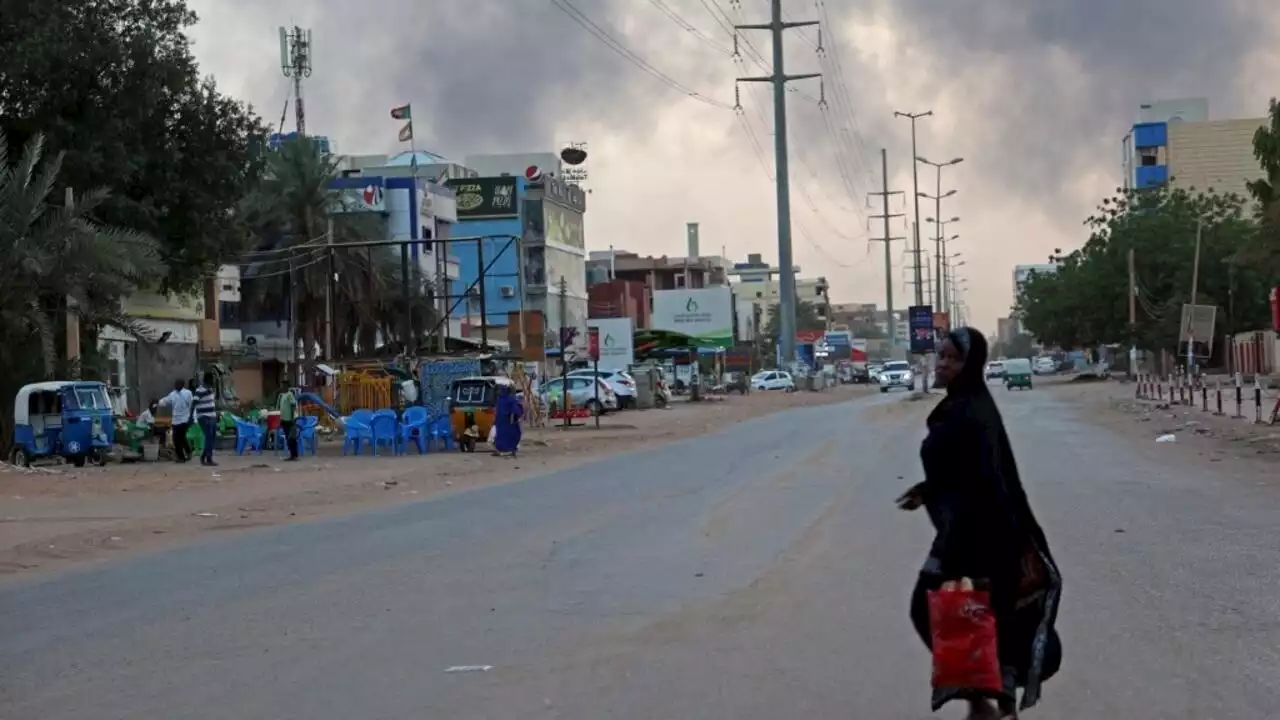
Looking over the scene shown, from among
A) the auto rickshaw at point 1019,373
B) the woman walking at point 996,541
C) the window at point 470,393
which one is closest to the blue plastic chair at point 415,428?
the window at point 470,393

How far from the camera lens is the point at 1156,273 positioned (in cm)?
8775

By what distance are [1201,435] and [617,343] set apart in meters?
44.4

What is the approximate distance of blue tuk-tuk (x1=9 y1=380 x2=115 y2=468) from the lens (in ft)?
109

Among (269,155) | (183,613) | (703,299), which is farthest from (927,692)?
(703,299)

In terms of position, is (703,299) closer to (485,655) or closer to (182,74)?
(182,74)

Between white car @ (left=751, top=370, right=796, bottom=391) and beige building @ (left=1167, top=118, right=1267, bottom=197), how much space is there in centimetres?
3685

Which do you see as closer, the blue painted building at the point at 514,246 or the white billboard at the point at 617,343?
the white billboard at the point at 617,343

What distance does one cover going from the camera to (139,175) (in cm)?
4081

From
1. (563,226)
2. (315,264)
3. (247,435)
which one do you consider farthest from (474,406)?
(563,226)

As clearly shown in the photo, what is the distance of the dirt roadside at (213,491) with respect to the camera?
18.3 m

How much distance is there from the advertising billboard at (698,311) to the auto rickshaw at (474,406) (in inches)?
3029

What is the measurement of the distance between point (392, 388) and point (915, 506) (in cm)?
3442

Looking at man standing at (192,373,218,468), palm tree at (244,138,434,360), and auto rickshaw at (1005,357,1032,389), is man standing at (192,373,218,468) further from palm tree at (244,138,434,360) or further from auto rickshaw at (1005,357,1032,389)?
auto rickshaw at (1005,357,1032,389)

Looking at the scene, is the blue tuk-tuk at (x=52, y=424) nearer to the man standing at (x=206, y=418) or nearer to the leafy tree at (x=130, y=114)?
the man standing at (x=206, y=418)
